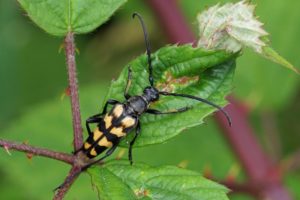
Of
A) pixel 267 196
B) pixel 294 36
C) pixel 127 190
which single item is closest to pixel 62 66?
pixel 294 36

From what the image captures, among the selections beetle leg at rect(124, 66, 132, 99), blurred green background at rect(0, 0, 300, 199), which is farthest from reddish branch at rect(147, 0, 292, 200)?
beetle leg at rect(124, 66, 132, 99)

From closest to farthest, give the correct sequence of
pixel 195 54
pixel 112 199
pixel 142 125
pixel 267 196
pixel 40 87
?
pixel 112 199 < pixel 195 54 < pixel 142 125 < pixel 267 196 < pixel 40 87

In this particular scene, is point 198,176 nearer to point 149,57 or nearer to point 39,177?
point 149,57

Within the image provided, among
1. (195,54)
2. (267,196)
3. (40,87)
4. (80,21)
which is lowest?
(267,196)

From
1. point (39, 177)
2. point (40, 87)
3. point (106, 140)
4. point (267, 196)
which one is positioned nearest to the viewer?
point (106, 140)

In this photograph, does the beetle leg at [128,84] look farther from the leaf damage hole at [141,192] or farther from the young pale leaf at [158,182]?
the leaf damage hole at [141,192]

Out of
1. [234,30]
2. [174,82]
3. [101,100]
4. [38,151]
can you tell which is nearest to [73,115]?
[38,151]
